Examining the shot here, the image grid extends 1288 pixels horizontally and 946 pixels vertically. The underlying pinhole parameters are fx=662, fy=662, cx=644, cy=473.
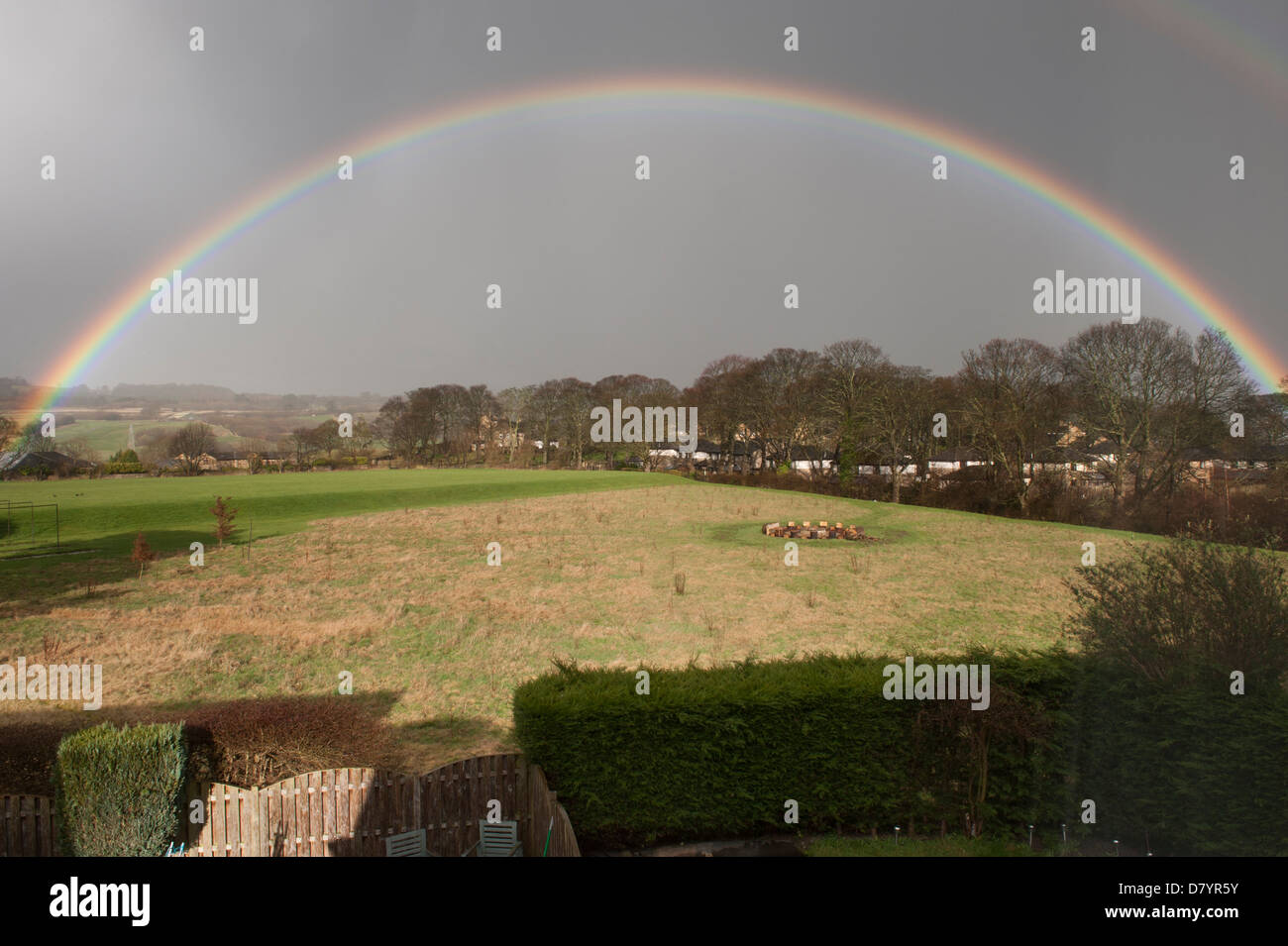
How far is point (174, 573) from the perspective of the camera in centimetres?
2919

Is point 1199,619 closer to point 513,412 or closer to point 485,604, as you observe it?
point 485,604

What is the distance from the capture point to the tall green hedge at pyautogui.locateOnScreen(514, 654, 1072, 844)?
8.88 meters

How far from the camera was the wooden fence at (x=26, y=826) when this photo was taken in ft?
26.9

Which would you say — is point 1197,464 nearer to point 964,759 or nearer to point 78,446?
point 964,759

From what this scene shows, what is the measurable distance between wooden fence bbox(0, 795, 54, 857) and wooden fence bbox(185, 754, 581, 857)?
1.63m

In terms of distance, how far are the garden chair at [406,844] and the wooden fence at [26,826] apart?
13.5 feet

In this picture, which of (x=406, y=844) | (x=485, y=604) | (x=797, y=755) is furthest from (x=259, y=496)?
(x=797, y=755)

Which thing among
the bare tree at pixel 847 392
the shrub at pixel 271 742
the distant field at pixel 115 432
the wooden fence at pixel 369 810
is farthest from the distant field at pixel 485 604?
the distant field at pixel 115 432

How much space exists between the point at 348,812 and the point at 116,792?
8.69 feet

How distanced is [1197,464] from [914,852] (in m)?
42.9

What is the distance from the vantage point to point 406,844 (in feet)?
28.2

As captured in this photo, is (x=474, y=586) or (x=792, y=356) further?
(x=792, y=356)
